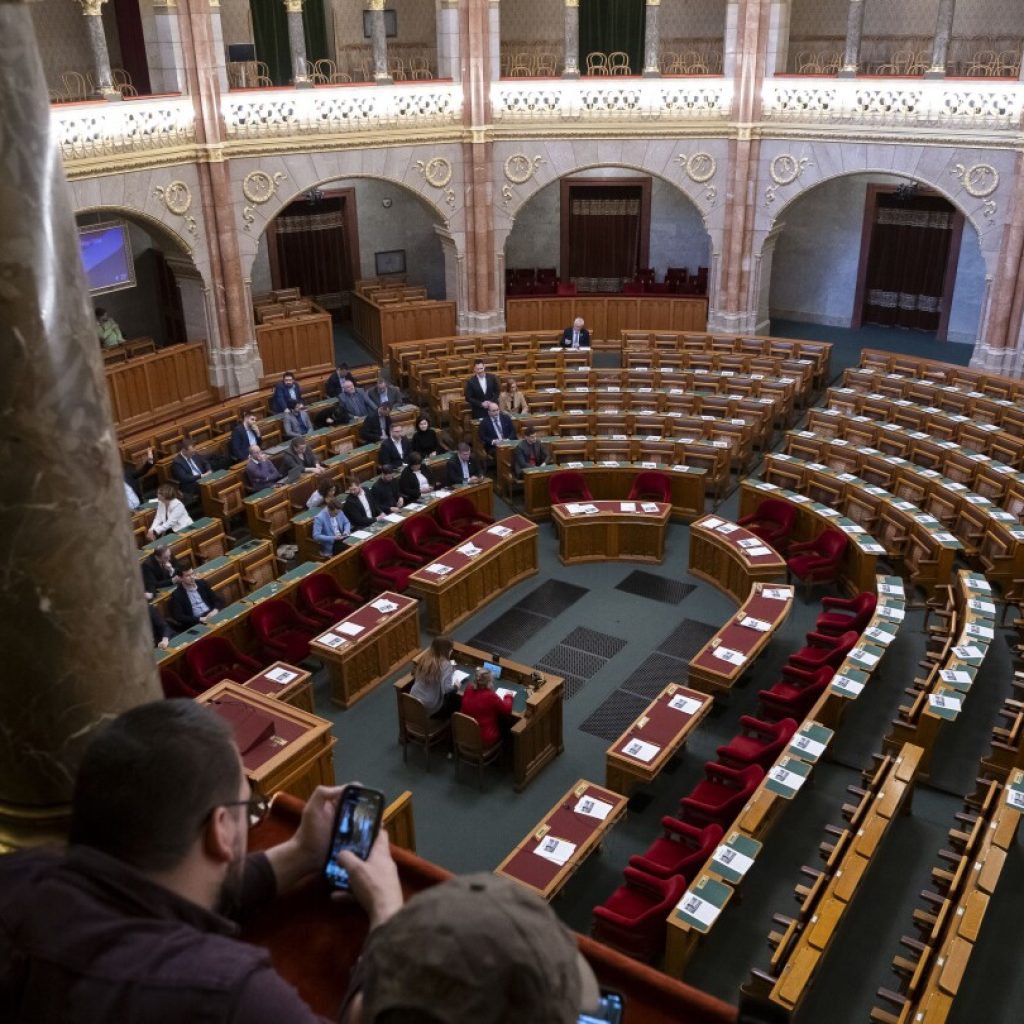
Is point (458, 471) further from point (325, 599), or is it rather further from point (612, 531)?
point (325, 599)

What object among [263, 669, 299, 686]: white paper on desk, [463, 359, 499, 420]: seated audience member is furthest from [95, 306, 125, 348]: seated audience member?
[263, 669, 299, 686]: white paper on desk

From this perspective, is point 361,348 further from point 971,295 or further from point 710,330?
point 971,295

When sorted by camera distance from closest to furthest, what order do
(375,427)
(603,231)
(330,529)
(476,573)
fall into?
(476,573) < (330,529) < (375,427) < (603,231)

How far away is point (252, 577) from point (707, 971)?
6.84 metres

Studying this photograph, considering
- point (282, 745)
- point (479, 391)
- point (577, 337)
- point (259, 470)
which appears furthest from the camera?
point (577, 337)

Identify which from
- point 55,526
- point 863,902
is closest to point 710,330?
point 863,902

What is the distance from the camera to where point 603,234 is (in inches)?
948

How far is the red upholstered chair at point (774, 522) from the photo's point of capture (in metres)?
12.9

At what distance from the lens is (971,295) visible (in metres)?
21.1

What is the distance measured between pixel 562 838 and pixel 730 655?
3052 millimetres

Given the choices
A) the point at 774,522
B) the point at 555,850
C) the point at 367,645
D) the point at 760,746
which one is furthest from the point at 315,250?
the point at 555,850

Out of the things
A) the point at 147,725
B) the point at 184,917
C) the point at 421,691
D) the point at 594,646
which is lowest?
the point at 594,646

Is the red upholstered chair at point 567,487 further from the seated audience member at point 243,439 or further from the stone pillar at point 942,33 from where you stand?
the stone pillar at point 942,33

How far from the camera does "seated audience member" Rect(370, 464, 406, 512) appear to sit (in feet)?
43.1
